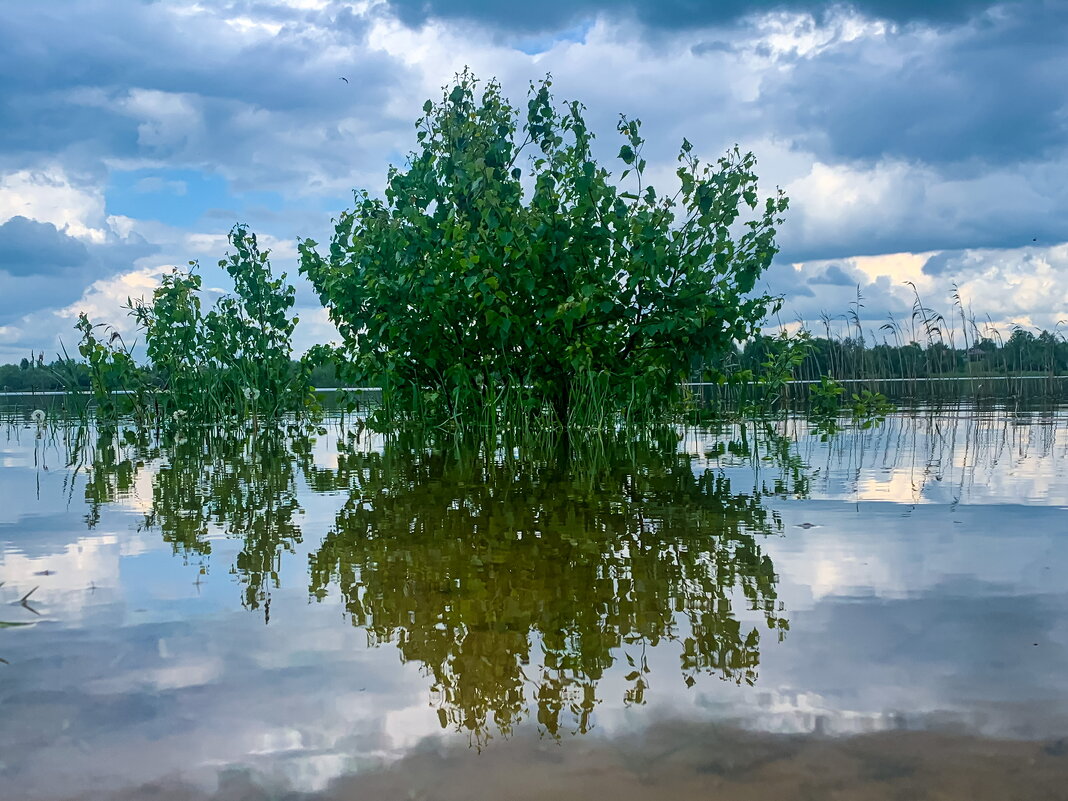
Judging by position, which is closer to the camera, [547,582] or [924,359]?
[547,582]

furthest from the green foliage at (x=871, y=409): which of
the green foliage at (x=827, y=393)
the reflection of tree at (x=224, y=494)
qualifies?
the reflection of tree at (x=224, y=494)

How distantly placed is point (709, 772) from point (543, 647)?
2.20 feet

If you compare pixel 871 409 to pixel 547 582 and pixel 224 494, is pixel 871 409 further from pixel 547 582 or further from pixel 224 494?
pixel 547 582

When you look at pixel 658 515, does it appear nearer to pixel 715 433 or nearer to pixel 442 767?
pixel 442 767

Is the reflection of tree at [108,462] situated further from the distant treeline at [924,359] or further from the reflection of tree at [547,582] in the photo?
the distant treeline at [924,359]

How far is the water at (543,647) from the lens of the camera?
4.91ft

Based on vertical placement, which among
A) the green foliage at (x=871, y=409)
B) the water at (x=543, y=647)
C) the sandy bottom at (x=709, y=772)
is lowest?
the sandy bottom at (x=709, y=772)

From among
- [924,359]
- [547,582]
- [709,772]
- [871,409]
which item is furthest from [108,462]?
[924,359]

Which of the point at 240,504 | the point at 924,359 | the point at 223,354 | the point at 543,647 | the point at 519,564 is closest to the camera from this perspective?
the point at 543,647

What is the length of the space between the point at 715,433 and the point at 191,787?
8285 mm

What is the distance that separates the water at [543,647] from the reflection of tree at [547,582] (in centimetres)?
1

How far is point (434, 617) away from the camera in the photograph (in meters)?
2.35

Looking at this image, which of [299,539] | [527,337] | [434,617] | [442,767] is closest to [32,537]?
[299,539]

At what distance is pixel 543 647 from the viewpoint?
2.08 metres
